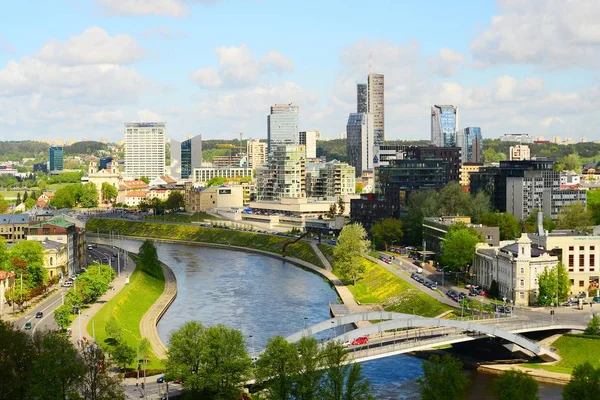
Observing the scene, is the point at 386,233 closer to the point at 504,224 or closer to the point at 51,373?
the point at 504,224

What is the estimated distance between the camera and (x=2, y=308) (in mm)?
71312

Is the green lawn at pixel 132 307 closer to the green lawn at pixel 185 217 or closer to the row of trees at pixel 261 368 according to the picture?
the row of trees at pixel 261 368

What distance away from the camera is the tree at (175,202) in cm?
17032

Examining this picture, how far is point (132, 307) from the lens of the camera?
74688 mm

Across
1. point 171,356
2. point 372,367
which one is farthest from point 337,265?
point 171,356

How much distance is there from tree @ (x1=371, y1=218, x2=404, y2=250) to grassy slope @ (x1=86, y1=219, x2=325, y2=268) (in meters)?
6.58

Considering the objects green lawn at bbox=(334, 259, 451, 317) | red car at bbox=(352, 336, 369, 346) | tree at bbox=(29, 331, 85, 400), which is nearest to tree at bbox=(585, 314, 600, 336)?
green lawn at bbox=(334, 259, 451, 317)

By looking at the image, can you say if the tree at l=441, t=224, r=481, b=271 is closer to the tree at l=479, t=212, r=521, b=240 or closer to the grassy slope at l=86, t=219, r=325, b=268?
the tree at l=479, t=212, r=521, b=240

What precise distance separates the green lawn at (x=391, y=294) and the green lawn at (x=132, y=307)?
16.7 metres

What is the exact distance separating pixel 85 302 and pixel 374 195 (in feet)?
188

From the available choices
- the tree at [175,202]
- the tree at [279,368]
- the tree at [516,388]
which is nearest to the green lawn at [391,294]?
the tree at [279,368]

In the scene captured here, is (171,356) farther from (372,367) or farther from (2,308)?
(2,308)

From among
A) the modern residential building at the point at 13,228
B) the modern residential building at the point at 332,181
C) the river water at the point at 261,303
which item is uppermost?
the modern residential building at the point at 332,181

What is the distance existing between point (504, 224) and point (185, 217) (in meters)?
72.0
